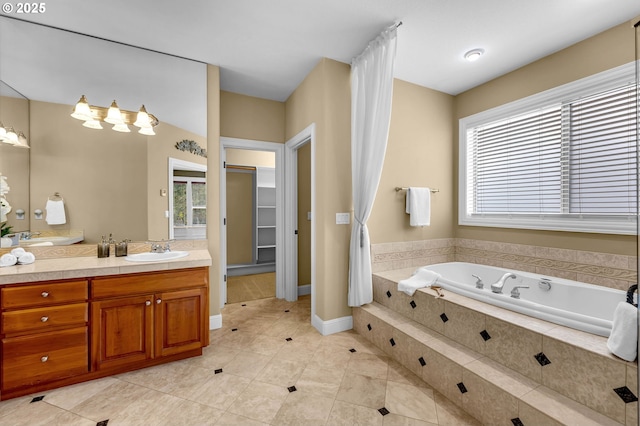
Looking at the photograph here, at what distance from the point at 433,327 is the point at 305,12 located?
8.45 ft

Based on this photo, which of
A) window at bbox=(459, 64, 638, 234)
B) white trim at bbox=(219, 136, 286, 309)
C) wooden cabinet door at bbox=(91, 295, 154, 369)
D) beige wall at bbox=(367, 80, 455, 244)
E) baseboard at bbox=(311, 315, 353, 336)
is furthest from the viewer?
white trim at bbox=(219, 136, 286, 309)

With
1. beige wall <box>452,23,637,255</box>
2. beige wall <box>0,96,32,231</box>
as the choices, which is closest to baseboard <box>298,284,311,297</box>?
beige wall <box>452,23,637,255</box>

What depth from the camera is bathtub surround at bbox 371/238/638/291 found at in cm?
217

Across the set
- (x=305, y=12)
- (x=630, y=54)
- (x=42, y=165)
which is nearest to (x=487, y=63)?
(x=630, y=54)

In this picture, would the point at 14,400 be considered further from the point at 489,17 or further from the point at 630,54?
the point at 630,54

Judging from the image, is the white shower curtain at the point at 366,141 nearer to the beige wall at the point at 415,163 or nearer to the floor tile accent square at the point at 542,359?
the beige wall at the point at 415,163

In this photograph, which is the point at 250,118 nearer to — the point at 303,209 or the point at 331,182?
the point at 303,209

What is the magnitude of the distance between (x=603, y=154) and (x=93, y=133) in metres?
4.25

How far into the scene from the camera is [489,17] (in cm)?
209

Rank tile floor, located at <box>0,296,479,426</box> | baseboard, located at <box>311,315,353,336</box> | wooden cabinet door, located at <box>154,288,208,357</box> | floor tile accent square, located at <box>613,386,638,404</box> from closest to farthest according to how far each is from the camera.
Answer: floor tile accent square, located at <box>613,386,638,404</box>, tile floor, located at <box>0,296,479,426</box>, wooden cabinet door, located at <box>154,288,208,357</box>, baseboard, located at <box>311,315,353,336</box>

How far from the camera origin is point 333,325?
2664 millimetres

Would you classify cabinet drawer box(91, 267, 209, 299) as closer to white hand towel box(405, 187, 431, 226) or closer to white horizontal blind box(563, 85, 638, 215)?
white hand towel box(405, 187, 431, 226)

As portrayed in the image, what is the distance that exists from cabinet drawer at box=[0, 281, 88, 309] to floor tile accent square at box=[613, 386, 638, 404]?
3025 millimetres

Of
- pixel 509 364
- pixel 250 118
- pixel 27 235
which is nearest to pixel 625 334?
pixel 509 364
